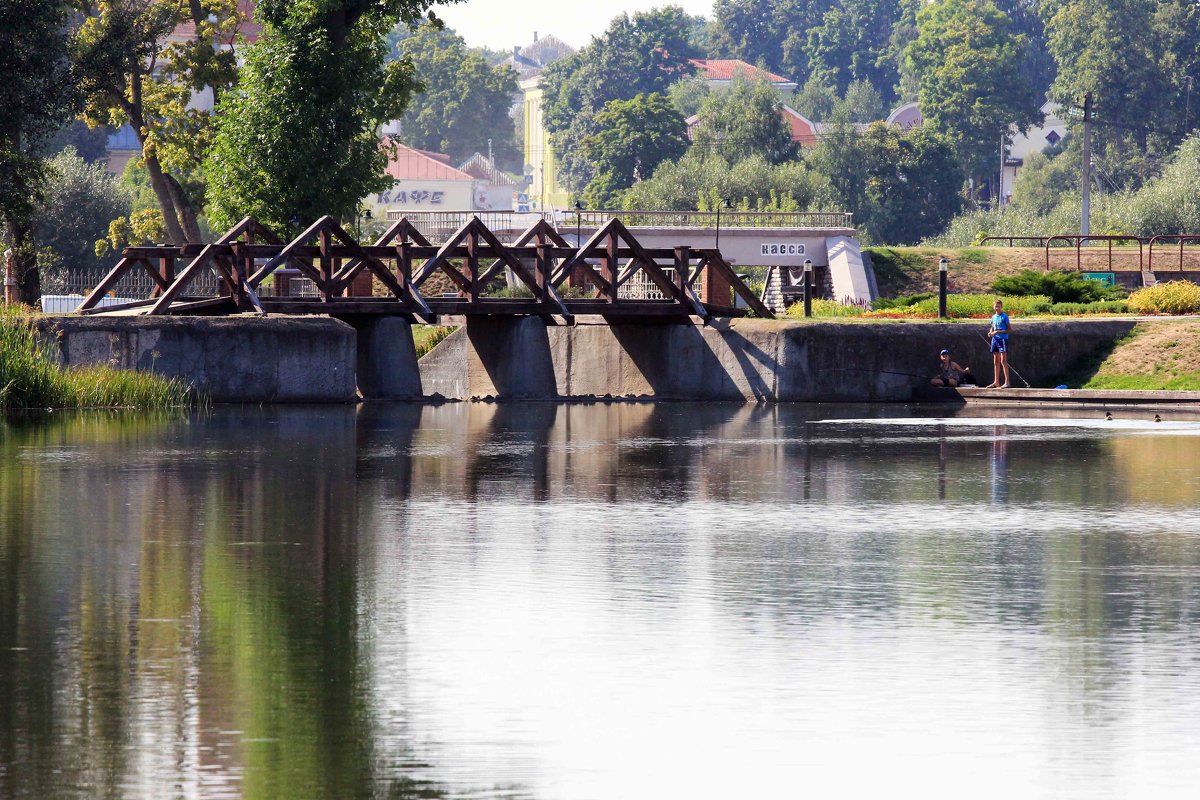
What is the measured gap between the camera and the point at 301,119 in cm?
4272

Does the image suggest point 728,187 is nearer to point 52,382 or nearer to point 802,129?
point 802,129

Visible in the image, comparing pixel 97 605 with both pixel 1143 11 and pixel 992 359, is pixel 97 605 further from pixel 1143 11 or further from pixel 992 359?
pixel 1143 11

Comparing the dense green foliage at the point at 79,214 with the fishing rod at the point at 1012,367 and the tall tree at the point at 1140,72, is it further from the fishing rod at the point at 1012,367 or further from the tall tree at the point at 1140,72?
the tall tree at the point at 1140,72

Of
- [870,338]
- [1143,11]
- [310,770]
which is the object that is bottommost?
[310,770]

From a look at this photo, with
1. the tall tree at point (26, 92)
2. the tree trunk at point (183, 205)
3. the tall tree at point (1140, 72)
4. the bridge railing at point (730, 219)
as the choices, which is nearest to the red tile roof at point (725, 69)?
the tall tree at point (1140, 72)

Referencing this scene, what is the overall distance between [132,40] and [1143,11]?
9914cm

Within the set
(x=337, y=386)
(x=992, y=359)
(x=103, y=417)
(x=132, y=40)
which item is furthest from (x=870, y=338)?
(x=132, y=40)

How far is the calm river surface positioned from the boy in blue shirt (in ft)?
43.4

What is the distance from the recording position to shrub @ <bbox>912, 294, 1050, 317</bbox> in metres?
37.6

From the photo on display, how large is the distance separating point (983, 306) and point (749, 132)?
8100cm

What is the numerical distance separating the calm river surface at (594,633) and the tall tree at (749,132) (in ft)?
330

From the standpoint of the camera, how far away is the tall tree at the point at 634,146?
124 metres

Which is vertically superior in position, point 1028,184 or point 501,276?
point 1028,184

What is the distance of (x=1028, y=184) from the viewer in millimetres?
131125
